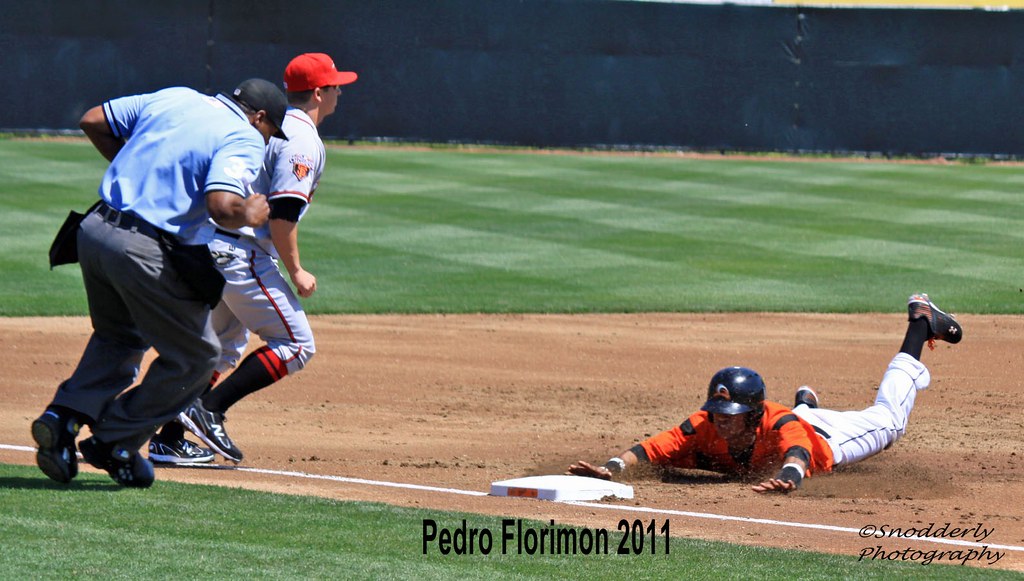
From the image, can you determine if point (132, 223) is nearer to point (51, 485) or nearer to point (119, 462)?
point (119, 462)

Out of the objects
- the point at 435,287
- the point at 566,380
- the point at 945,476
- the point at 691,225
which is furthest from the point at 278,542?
the point at 691,225

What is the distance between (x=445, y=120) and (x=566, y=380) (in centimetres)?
1345

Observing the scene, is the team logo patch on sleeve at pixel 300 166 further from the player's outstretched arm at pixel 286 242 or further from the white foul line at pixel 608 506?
the white foul line at pixel 608 506

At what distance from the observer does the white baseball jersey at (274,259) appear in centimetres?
631

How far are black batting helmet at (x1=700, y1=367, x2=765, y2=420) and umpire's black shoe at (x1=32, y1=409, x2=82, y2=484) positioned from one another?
2.97 metres

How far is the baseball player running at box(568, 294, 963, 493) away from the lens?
6656 millimetres

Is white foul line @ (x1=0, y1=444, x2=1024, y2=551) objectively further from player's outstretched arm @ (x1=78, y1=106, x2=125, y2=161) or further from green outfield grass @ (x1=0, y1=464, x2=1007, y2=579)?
player's outstretched arm @ (x1=78, y1=106, x2=125, y2=161)

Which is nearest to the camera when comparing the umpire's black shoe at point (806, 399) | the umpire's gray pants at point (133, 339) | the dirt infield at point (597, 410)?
the umpire's gray pants at point (133, 339)

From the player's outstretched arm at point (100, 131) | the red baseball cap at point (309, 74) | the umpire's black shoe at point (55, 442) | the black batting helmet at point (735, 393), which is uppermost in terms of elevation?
the red baseball cap at point (309, 74)

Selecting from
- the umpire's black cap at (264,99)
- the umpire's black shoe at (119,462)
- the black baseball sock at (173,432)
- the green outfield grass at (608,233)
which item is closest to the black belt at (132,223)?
the umpire's black cap at (264,99)

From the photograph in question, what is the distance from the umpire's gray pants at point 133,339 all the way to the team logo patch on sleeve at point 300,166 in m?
1.06

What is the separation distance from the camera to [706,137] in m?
22.9

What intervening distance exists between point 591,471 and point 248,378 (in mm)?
1690

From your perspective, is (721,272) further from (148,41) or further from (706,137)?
(148,41)
